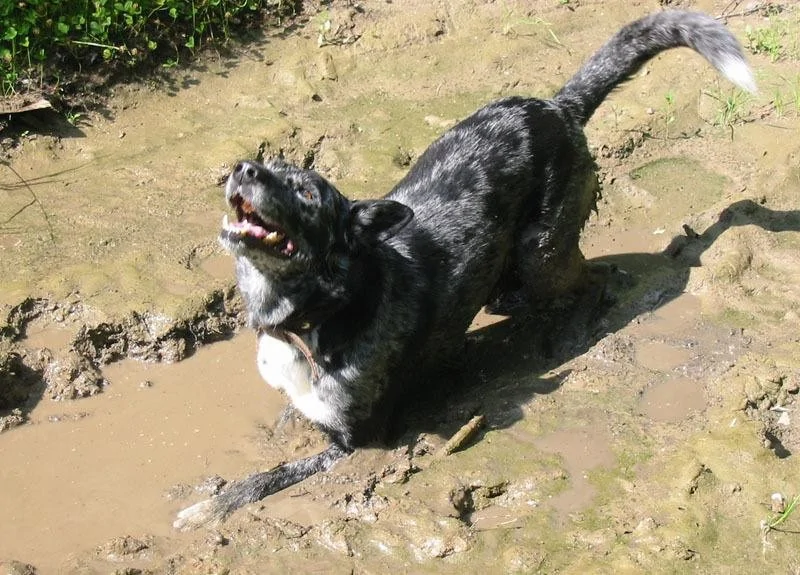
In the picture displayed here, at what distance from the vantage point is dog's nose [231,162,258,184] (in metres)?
3.95

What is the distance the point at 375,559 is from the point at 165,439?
5.76ft

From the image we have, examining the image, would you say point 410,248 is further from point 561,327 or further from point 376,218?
point 561,327

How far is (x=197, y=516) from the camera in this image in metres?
4.48

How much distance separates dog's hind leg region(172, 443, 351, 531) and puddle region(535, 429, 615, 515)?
117 centimetres

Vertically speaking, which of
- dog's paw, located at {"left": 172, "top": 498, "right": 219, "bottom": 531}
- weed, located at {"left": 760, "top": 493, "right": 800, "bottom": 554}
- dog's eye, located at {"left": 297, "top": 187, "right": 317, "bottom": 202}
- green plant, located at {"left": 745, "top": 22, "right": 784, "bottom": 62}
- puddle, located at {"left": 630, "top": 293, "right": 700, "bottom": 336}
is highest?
dog's eye, located at {"left": 297, "top": 187, "right": 317, "bottom": 202}

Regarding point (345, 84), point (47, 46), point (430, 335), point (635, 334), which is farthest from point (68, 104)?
point (635, 334)

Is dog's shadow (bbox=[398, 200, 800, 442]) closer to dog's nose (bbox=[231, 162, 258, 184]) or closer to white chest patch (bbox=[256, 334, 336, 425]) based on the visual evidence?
white chest patch (bbox=[256, 334, 336, 425])

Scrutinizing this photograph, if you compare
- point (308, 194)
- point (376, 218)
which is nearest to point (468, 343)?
point (376, 218)

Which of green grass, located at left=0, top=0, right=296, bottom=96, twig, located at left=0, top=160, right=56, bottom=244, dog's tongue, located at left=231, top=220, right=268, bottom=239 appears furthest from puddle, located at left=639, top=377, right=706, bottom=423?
green grass, located at left=0, top=0, right=296, bottom=96

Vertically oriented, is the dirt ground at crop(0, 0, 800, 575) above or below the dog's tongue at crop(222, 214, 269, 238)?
below

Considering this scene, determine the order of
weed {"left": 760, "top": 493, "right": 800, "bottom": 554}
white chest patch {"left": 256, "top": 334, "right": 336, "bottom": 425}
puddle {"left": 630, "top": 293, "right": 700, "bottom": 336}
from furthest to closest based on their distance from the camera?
1. puddle {"left": 630, "top": 293, "right": 700, "bottom": 336}
2. white chest patch {"left": 256, "top": 334, "right": 336, "bottom": 425}
3. weed {"left": 760, "top": 493, "right": 800, "bottom": 554}

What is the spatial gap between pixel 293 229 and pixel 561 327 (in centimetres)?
239

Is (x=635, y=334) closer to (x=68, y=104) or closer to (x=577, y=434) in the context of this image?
(x=577, y=434)

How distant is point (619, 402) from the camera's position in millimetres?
4828
